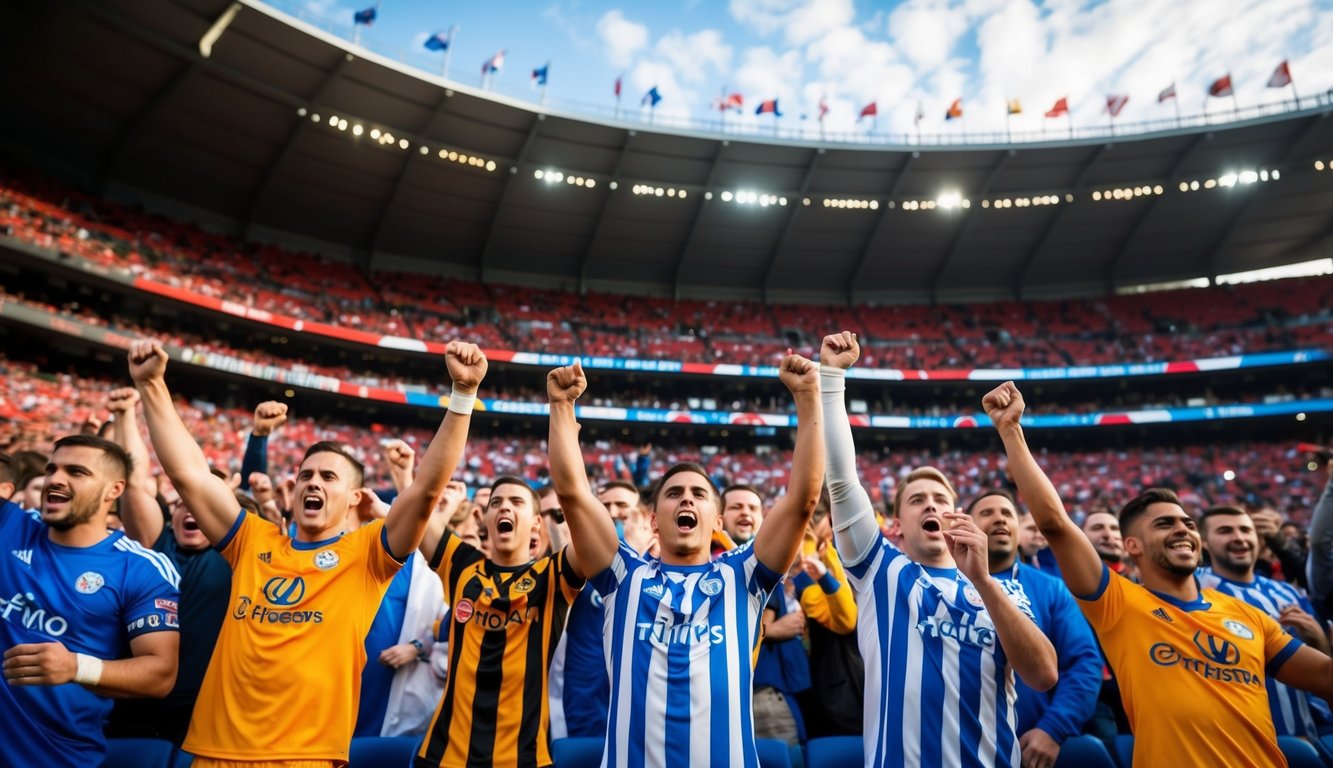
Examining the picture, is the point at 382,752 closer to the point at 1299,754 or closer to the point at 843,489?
the point at 843,489

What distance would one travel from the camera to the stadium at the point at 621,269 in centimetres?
2020

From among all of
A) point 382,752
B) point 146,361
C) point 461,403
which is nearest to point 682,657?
point 461,403

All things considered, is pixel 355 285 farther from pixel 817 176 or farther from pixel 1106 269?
pixel 1106 269

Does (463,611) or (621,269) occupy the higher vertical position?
(621,269)

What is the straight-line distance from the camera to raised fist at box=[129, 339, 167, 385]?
2973 millimetres

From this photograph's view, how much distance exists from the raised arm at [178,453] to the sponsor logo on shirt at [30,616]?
59 centimetres

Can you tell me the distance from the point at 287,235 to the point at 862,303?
961 inches

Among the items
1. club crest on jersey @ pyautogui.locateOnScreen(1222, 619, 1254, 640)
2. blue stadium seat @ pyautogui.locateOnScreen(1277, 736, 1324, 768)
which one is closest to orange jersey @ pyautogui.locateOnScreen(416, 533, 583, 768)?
club crest on jersey @ pyautogui.locateOnScreen(1222, 619, 1254, 640)

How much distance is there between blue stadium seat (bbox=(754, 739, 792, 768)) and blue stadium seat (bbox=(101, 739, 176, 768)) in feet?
8.31

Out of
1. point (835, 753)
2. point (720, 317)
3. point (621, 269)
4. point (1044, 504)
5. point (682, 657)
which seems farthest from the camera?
point (720, 317)

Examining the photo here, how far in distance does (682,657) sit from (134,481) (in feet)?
9.69

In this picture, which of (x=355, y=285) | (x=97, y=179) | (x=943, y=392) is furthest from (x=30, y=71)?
(x=943, y=392)

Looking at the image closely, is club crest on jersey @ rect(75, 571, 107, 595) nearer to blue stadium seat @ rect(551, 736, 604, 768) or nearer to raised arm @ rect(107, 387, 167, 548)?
raised arm @ rect(107, 387, 167, 548)

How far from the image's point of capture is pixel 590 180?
24.6 meters
